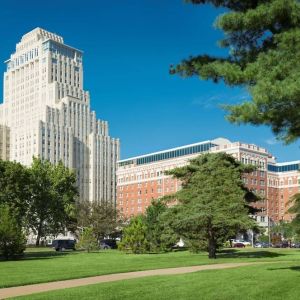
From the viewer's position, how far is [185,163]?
14525 cm

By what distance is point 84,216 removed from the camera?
104438 millimetres

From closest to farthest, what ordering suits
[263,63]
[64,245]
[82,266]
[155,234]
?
[263,63], [82,266], [155,234], [64,245]

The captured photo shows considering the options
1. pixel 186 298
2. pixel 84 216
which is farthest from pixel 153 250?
pixel 84 216

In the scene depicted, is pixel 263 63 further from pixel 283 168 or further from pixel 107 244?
pixel 283 168

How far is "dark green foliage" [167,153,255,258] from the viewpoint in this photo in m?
36.3

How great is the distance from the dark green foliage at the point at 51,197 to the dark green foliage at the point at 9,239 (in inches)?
1611

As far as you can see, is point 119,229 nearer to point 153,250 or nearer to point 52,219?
point 52,219

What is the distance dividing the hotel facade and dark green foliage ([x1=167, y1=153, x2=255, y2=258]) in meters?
95.9

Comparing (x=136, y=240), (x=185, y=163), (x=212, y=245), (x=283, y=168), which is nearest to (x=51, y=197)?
(x=136, y=240)

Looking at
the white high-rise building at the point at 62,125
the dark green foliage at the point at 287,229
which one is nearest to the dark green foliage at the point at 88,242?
the dark green foliage at the point at 287,229

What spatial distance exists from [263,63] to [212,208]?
72.2 feet

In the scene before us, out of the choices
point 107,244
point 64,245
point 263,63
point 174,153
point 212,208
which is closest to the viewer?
point 263,63

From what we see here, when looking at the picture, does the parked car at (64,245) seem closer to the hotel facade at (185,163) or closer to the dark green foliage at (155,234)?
the dark green foliage at (155,234)

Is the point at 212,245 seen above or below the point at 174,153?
below
